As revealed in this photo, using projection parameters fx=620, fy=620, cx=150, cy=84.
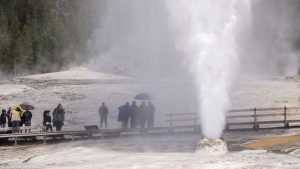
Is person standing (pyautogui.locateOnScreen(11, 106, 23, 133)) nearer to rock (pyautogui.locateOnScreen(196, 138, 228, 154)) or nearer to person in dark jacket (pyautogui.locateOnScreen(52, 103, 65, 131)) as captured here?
person in dark jacket (pyautogui.locateOnScreen(52, 103, 65, 131))

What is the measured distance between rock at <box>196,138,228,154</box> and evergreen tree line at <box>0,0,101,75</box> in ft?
154

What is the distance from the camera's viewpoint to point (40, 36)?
65562 mm

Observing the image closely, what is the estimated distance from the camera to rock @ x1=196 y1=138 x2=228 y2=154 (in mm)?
13375

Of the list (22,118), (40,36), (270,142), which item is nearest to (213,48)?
(270,142)

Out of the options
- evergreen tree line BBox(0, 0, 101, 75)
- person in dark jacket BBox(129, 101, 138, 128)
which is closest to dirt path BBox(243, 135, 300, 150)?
person in dark jacket BBox(129, 101, 138, 128)

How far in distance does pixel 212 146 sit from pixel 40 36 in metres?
54.1

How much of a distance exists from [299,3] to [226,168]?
42.1m

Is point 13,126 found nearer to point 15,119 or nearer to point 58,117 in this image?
point 15,119

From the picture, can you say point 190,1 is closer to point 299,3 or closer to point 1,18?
point 299,3

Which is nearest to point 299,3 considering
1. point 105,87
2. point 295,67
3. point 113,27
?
point 295,67

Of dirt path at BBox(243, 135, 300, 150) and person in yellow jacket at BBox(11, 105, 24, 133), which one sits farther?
person in yellow jacket at BBox(11, 105, 24, 133)

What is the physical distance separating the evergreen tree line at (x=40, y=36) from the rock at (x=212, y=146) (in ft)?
154

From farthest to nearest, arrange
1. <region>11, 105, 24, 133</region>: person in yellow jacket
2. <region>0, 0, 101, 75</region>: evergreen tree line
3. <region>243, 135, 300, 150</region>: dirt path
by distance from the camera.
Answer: <region>0, 0, 101, 75</region>: evergreen tree line → <region>11, 105, 24, 133</region>: person in yellow jacket → <region>243, 135, 300, 150</region>: dirt path

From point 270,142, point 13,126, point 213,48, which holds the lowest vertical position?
point 270,142
